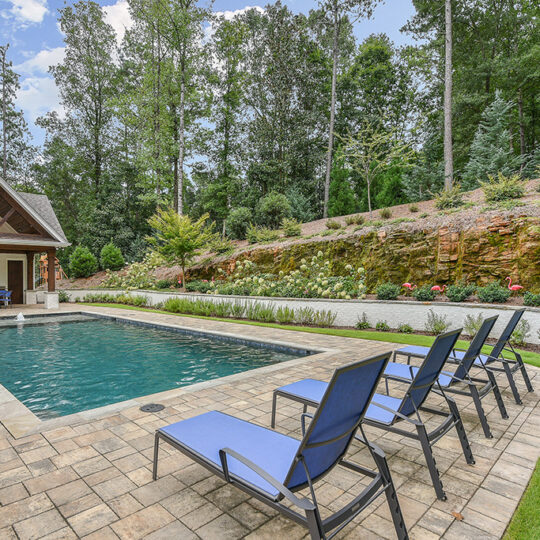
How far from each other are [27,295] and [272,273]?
1309 centimetres

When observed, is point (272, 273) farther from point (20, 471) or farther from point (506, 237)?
point (20, 471)

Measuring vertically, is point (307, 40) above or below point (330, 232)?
above

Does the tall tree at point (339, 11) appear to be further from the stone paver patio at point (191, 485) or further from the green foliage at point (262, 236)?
the stone paver patio at point (191, 485)

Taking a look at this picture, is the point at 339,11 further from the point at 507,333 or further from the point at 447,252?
the point at 507,333

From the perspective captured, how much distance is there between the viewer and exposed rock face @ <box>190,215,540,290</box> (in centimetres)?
845

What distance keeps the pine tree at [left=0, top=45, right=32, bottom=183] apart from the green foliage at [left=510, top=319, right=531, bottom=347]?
32.9 m

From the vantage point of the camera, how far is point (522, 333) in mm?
6793

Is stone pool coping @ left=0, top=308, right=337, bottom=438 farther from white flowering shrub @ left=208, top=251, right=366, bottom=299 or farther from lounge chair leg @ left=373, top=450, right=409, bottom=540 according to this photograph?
white flowering shrub @ left=208, top=251, right=366, bottom=299

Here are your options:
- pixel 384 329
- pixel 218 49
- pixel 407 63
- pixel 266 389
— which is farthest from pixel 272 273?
pixel 407 63

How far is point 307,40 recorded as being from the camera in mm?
25172

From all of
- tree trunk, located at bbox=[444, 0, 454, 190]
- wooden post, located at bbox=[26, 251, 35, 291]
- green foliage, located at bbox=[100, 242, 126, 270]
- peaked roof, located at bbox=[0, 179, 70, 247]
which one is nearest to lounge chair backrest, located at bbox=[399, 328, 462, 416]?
tree trunk, located at bbox=[444, 0, 454, 190]

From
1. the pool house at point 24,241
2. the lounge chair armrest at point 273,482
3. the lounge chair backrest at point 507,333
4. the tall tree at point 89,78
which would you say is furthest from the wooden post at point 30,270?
the lounge chair backrest at point 507,333

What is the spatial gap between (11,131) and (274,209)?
80.3 ft

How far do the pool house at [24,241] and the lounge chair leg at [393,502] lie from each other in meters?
16.5
